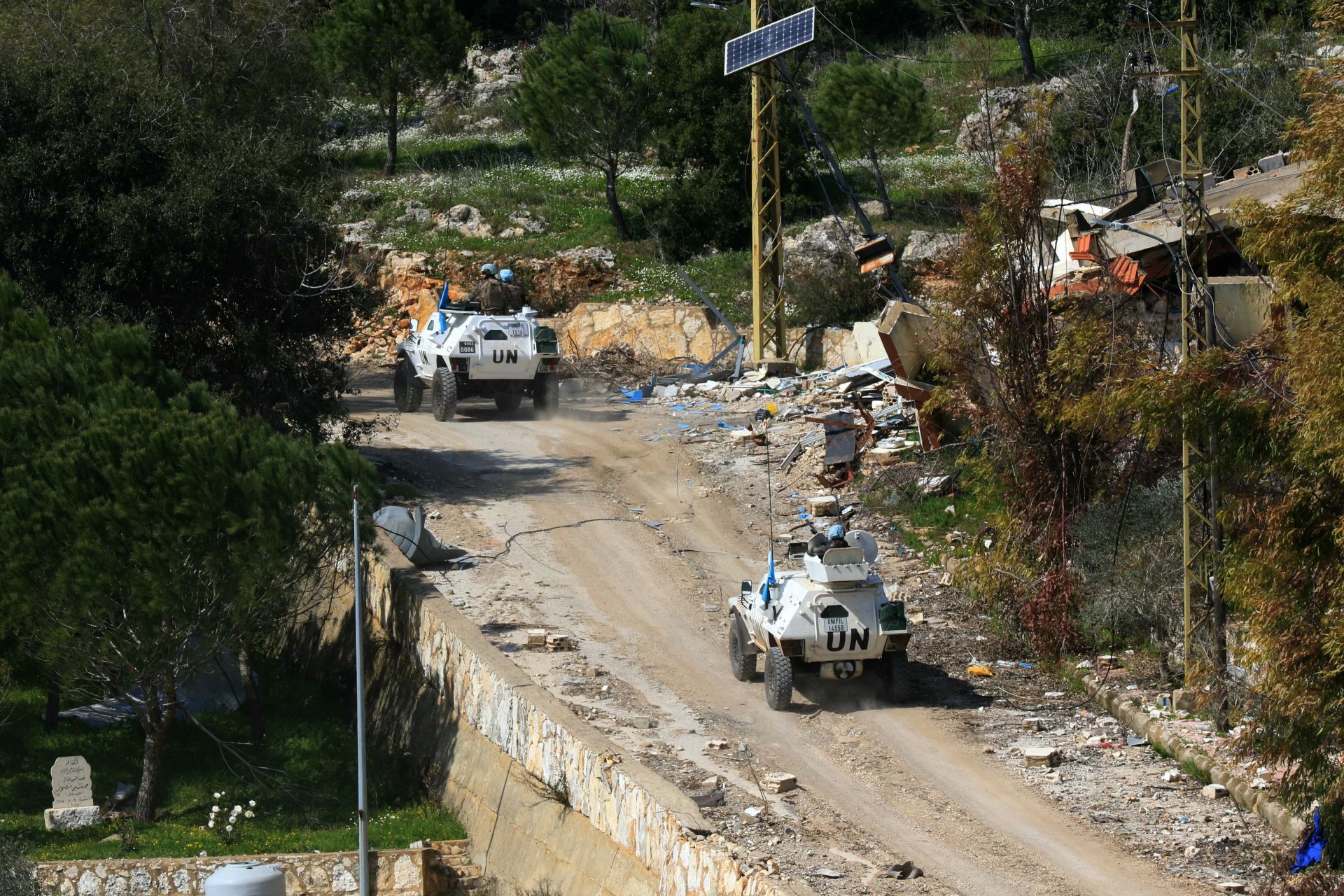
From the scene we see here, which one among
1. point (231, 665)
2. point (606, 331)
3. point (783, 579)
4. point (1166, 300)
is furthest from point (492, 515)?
point (606, 331)

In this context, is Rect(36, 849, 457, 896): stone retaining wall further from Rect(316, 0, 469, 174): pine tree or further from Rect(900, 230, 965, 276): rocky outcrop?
Rect(316, 0, 469, 174): pine tree

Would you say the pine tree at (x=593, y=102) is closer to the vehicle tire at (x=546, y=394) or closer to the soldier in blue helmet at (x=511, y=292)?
the soldier in blue helmet at (x=511, y=292)

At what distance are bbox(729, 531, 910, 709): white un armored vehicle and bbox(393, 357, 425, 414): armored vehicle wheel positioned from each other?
48.6 ft

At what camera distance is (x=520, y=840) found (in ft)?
53.4

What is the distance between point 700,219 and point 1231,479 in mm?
29605

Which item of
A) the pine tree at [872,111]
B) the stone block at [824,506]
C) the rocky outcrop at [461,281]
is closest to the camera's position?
the stone block at [824,506]

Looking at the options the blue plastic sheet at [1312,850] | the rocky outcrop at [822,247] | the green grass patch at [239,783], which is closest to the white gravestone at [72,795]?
the green grass patch at [239,783]

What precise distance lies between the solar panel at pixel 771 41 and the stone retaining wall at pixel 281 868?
644 inches

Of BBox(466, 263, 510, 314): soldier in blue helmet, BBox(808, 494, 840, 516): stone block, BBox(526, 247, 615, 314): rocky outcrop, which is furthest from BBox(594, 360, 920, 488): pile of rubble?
BBox(526, 247, 615, 314): rocky outcrop

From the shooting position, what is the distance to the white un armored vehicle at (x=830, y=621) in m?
14.9

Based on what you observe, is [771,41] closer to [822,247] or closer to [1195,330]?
[822,247]

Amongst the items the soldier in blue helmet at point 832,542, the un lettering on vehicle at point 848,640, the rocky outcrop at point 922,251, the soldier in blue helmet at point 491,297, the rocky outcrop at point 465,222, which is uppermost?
the rocky outcrop at point 465,222

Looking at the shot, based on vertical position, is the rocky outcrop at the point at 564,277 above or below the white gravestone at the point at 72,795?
above

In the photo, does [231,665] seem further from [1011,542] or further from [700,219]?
[700,219]
